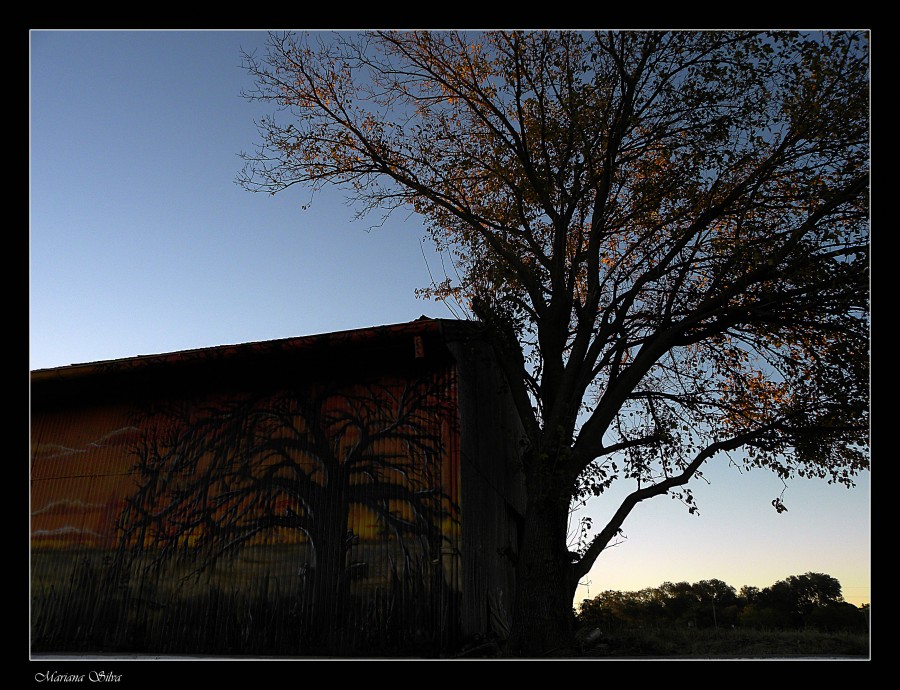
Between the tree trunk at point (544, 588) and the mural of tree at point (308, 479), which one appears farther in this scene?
the mural of tree at point (308, 479)

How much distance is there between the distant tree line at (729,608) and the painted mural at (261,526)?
4.84 meters

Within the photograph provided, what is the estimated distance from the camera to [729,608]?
16.1 metres

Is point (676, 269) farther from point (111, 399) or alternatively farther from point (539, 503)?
point (111, 399)

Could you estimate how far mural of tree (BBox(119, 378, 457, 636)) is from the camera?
29.7ft

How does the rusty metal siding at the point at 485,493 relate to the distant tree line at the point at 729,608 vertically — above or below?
above

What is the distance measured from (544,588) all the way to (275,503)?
4.00 meters

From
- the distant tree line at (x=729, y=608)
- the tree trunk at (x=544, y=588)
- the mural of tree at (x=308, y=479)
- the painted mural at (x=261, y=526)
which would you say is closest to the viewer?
the tree trunk at (x=544, y=588)

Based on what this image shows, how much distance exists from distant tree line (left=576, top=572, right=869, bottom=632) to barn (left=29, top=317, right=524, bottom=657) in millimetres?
4651

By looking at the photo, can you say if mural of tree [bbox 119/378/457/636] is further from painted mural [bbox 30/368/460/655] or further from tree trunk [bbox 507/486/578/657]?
tree trunk [bbox 507/486/578/657]

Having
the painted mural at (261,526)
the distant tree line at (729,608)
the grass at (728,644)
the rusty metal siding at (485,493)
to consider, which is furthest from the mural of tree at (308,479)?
the distant tree line at (729,608)

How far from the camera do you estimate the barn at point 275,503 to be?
8.87 m

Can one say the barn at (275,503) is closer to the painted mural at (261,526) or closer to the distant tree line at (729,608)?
the painted mural at (261,526)
